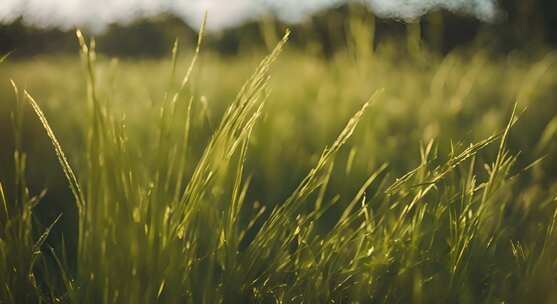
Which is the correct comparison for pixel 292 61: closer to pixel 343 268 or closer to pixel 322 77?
pixel 322 77

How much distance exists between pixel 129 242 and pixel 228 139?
165mm

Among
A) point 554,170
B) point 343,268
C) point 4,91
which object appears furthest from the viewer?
point 4,91

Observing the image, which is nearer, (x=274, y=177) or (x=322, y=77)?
(x=274, y=177)

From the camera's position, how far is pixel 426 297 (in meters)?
0.73

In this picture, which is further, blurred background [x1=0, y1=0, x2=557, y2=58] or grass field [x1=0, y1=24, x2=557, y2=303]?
blurred background [x1=0, y1=0, x2=557, y2=58]

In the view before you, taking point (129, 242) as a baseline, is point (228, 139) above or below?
above

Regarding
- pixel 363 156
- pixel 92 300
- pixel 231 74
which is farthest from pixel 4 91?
pixel 92 300

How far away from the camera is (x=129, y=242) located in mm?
646

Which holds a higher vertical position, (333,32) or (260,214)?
(260,214)

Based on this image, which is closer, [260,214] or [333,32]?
[260,214]

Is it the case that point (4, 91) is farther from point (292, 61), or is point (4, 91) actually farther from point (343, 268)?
point (343, 268)

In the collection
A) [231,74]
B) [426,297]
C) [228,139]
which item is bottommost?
[231,74]

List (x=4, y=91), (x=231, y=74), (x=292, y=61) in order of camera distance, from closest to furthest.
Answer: (x=4, y=91) → (x=231, y=74) → (x=292, y=61)

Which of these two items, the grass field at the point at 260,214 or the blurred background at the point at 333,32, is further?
the blurred background at the point at 333,32
